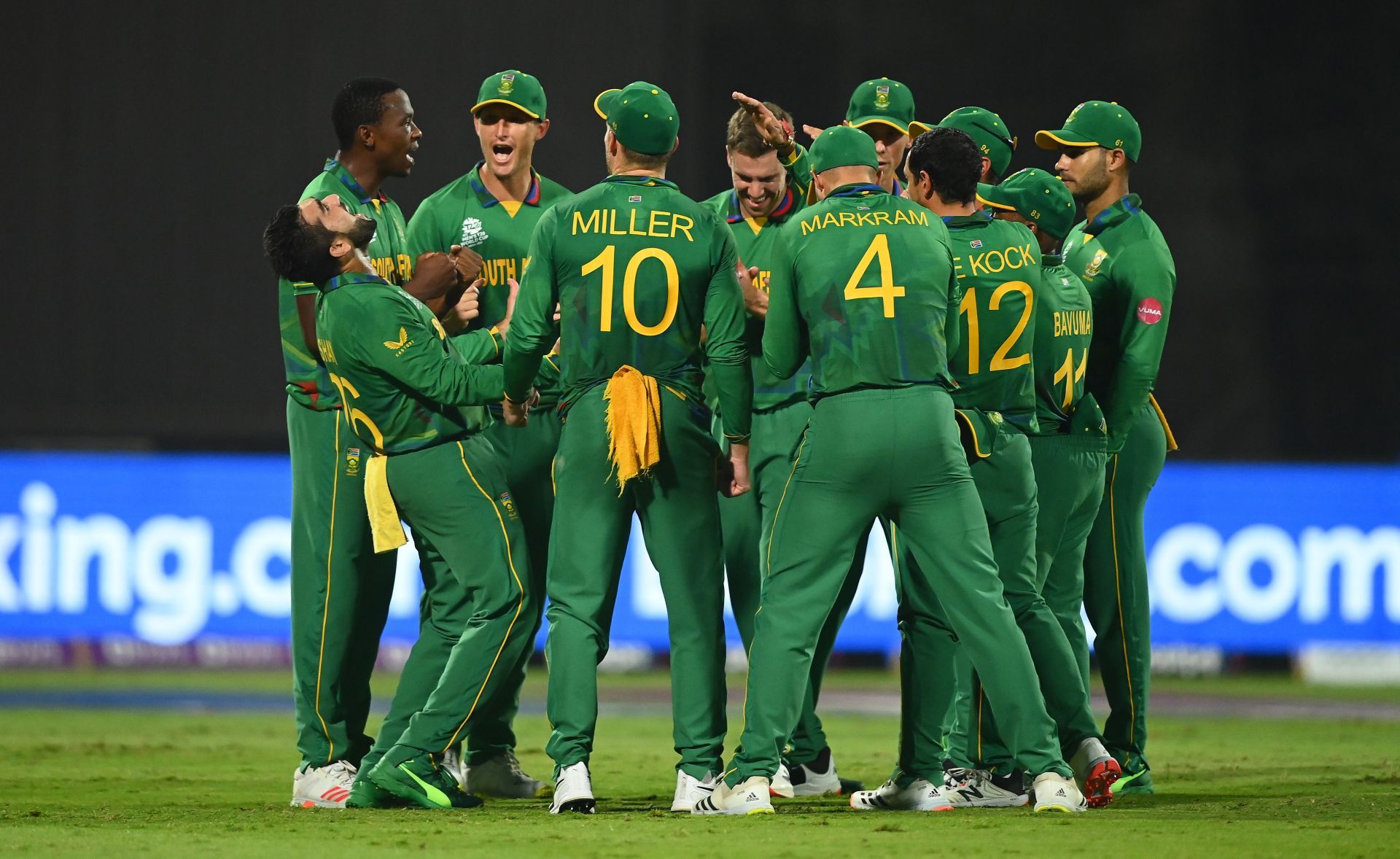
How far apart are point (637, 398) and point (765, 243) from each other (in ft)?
4.76

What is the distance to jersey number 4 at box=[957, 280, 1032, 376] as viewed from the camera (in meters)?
6.84

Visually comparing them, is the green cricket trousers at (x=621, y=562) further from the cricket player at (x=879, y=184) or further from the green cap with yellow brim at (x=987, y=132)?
the green cap with yellow brim at (x=987, y=132)

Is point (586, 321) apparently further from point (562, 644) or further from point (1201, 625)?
point (1201, 625)

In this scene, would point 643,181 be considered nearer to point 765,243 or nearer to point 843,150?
point 843,150

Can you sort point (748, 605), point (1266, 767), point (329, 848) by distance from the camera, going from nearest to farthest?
point (329, 848)
point (748, 605)
point (1266, 767)

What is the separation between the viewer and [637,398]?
6570 mm

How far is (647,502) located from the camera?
22.1 ft

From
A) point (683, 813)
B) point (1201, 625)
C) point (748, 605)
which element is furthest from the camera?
point (1201, 625)

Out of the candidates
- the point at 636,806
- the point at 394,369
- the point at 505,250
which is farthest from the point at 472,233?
the point at 636,806

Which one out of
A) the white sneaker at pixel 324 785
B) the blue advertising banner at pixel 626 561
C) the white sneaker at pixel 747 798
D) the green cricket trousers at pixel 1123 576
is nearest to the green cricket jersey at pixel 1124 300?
the green cricket trousers at pixel 1123 576

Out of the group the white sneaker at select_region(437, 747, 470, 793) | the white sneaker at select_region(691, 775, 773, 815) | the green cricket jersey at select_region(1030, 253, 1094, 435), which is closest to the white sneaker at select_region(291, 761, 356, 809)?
the white sneaker at select_region(437, 747, 470, 793)

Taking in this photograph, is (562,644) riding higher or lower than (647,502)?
lower

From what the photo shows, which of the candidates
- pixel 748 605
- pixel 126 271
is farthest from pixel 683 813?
pixel 126 271

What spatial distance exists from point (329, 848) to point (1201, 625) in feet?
31.8
